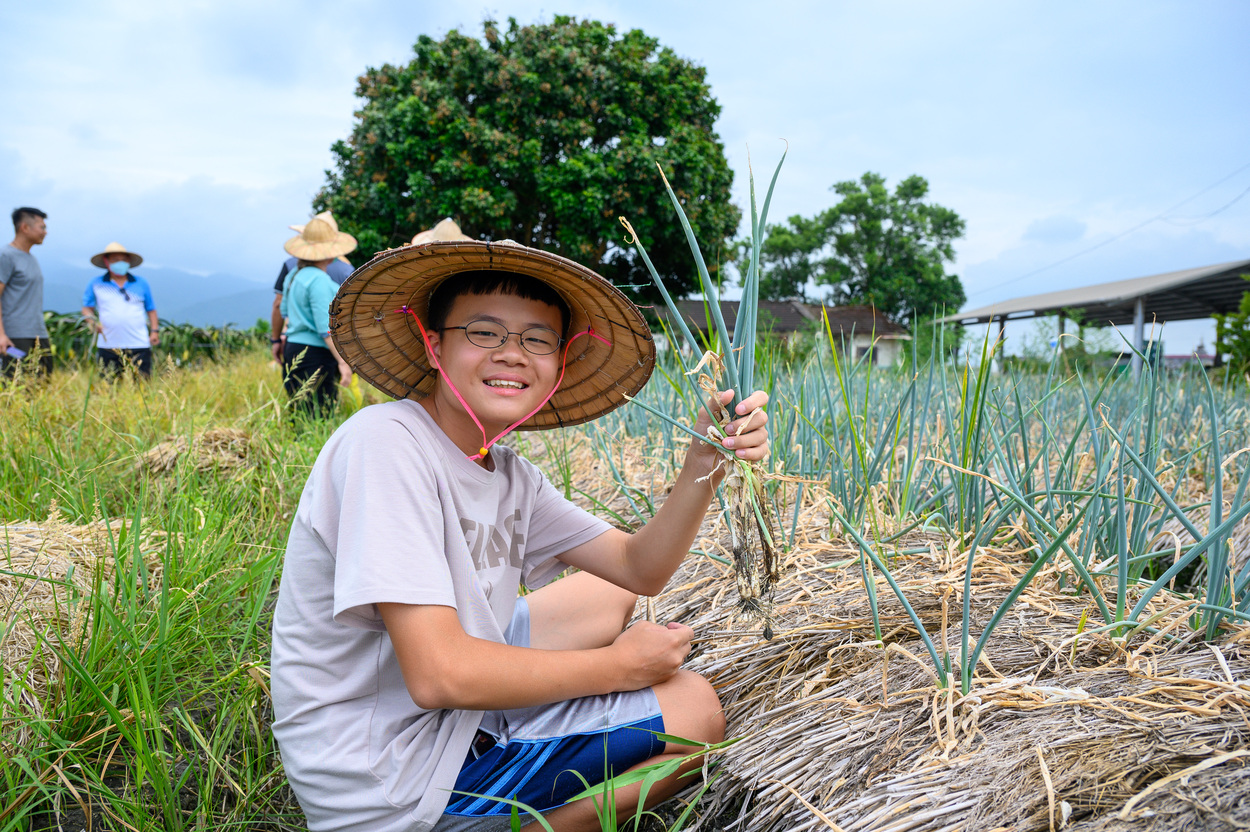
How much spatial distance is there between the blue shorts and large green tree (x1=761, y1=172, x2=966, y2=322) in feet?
104

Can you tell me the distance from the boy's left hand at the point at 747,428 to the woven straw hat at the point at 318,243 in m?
3.34

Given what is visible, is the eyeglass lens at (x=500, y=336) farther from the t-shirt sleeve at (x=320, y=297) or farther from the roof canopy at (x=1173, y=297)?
the roof canopy at (x=1173, y=297)

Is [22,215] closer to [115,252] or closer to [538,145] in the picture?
[115,252]

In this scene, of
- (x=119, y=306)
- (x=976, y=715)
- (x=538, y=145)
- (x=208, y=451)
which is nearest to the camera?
(x=976, y=715)

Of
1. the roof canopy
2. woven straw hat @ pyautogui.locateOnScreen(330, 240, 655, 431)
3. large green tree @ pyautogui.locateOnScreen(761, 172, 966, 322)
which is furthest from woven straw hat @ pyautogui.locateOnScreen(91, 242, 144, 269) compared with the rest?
large green tree @ pyautogui.locateOnScreen(761, 172, 966, 322)

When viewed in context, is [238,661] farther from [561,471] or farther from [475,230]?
[475,230]

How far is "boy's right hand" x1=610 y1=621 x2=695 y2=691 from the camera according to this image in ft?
3.79

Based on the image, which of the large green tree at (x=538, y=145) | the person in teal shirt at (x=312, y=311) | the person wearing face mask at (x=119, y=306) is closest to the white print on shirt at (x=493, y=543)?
the person in teal shirt at (x=312, y=311)

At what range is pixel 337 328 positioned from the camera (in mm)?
1246

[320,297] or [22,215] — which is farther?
[22,215]

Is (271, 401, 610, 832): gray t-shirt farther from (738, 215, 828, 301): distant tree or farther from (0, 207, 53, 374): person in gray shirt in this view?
Result: (738, 215, 828, 301): distant tree

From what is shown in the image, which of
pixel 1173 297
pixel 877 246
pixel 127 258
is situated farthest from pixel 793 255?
pixel 127 258

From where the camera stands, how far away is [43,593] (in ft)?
5.14

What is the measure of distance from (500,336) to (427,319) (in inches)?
8.0
